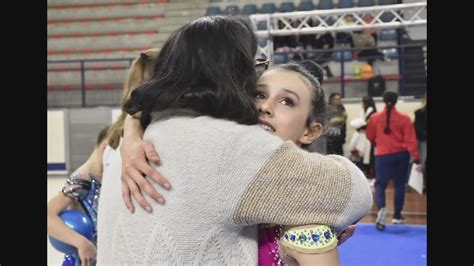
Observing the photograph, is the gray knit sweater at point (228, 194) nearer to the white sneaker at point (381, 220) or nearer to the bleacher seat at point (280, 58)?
the white sneaker at point (381, 220)

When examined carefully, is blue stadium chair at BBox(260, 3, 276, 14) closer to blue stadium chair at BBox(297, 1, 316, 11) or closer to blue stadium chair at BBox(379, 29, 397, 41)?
blue stadium chair at BBox(297, 1, 316, 11)

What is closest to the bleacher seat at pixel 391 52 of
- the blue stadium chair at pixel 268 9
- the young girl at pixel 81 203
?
the blue stadium chair at pixel 268 9

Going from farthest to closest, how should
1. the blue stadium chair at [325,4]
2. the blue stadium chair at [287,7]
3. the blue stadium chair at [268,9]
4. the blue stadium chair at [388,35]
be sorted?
the blue stadium chair at [388,35]
the blue stadium chair at [325,4]
the blue stadium chair at [287,7]
the blue stadium chair at [268,9]

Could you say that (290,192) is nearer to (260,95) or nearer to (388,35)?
(260,95)

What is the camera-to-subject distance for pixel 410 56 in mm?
8742

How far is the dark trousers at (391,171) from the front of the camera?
5207 millimetres

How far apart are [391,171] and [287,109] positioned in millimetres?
4408

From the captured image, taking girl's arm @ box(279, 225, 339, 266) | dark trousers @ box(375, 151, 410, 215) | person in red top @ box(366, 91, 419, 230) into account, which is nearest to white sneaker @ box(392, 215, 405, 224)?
person in red top @ box(366, 91, 419, 230)

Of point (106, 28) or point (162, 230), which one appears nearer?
point (162, 230)

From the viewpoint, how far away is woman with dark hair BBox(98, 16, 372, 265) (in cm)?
86
